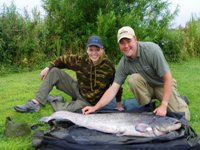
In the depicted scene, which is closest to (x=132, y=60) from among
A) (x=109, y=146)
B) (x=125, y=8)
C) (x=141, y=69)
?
(x=141, y=69)

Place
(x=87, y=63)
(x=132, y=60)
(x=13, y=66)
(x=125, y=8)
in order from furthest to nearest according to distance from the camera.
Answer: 1. (x=125, y=8)
2. (x=13, y=66)
3. (x=87, y=63)
4. (x=132, y=60)

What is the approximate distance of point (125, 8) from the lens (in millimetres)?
12359

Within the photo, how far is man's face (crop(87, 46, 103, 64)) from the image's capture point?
5.46 m

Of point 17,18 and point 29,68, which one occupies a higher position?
point 17,18

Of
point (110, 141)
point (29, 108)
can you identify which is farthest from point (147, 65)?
point (29, 108)

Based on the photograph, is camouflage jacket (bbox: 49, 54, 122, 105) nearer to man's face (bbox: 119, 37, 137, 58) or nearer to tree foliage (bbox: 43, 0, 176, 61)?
man's face (bbox: 119, 37, 137, 58)

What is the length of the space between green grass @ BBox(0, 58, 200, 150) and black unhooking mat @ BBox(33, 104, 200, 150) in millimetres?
412

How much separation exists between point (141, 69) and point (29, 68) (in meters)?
6.59

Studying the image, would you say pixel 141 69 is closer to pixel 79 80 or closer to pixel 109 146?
pixel 79 80

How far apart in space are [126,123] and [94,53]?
1.37 m

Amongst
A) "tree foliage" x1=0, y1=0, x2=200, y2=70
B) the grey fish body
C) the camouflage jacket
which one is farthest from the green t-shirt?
"tree foliage" x1=0, y1=0, x2=200, y2=70

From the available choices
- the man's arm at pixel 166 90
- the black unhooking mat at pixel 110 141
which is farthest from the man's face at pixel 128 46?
the black unhooking mat at pixel 110 141

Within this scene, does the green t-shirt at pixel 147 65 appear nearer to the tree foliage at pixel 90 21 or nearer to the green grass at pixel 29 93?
the green grass at pixel 29 93

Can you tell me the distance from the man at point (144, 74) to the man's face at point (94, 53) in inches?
14.6
